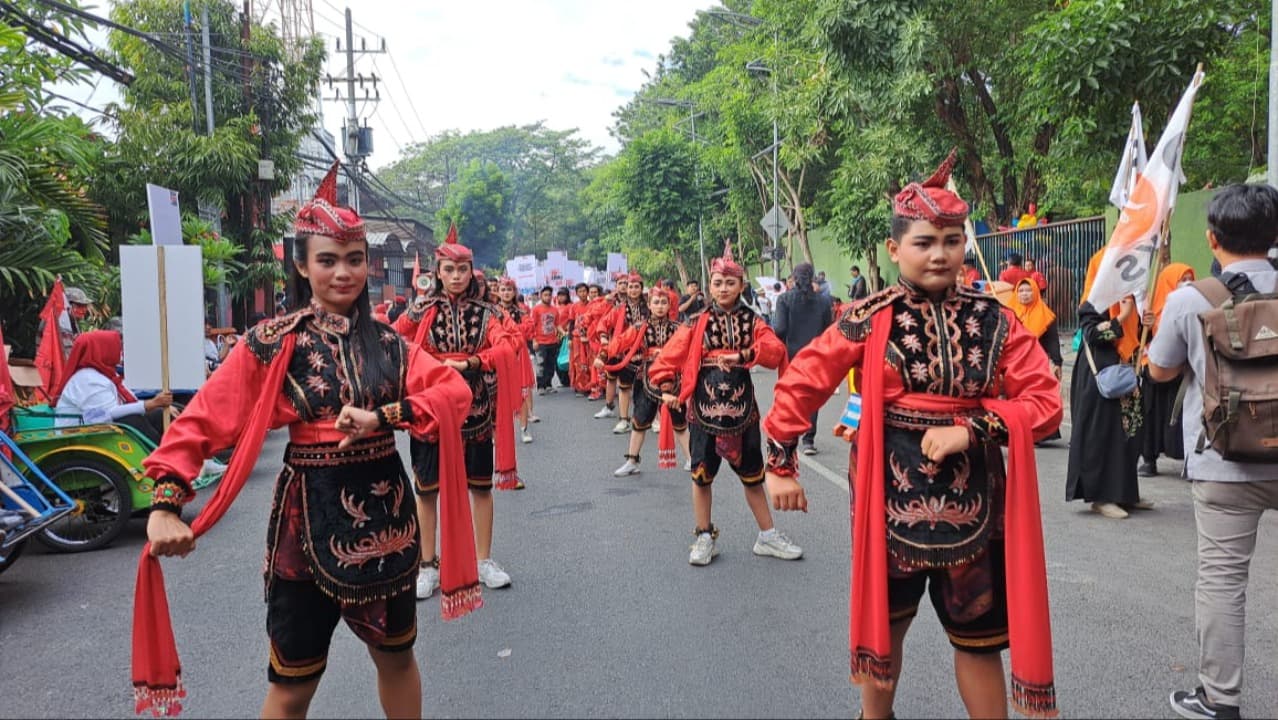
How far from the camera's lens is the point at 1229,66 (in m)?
15.9

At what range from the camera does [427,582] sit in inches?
211

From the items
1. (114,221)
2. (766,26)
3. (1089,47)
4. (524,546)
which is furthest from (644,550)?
(766,26)

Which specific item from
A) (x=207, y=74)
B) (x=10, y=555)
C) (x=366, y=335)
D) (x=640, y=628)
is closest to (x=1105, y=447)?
(x=640, y=628)

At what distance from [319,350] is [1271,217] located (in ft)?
10.9

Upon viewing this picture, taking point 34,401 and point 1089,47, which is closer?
point 34,401

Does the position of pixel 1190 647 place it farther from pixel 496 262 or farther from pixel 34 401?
pixel 496 262

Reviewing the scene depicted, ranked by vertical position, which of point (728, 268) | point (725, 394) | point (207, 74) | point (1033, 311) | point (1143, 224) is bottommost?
point (725, 394)

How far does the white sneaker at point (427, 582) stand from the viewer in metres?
5.31

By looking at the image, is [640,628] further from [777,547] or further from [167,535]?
[167,535]

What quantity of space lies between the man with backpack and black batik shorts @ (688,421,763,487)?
8.50ft

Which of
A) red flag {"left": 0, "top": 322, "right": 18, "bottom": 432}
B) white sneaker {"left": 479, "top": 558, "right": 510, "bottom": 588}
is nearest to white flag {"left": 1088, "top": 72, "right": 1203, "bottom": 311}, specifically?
white sneaker {"left": 479, "top": 558, "right": 510, "bottom": 588}

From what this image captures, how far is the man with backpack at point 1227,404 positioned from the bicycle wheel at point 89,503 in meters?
6.57

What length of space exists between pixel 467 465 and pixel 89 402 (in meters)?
3.49

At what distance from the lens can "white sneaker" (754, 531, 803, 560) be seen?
579 centimetres
